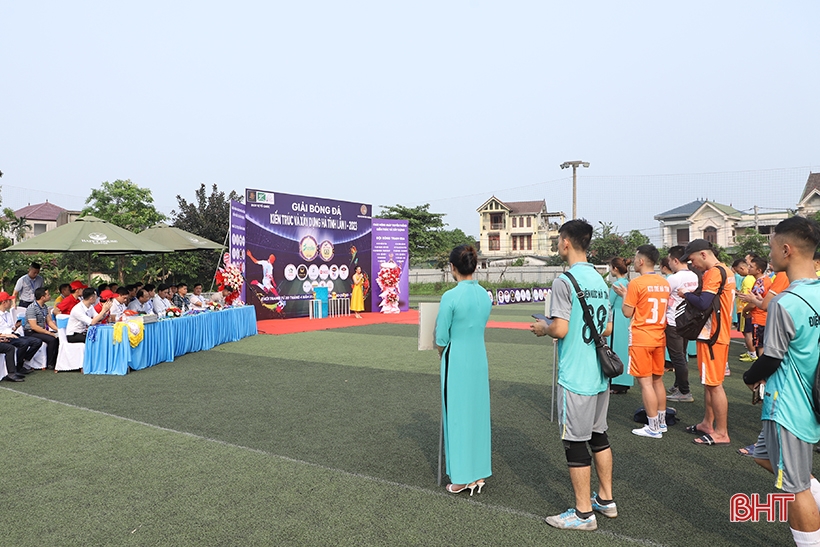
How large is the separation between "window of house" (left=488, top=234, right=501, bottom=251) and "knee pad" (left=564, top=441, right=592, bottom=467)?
56270mm

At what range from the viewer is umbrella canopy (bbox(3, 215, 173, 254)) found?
9.42m

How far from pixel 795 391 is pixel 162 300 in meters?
11.1

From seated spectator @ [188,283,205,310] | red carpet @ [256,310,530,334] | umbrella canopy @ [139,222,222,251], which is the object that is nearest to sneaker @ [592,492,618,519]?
seated spectator @ [188,283,205,310]

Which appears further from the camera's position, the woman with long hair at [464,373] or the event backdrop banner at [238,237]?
the event backdrop banner at [238,237]

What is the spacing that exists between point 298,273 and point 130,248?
8.78 m

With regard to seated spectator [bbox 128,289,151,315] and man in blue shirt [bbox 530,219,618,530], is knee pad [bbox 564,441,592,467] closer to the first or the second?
man in blue shirt [bbox 530,219,618,530]

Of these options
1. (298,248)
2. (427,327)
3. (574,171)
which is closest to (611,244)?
(574,171)

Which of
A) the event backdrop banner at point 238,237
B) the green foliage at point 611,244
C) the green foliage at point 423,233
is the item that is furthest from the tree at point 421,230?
the event backdrop banner at point 238,237

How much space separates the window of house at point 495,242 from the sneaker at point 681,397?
5277 centimetres

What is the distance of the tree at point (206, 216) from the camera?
2652cm

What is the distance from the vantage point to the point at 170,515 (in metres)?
3.38

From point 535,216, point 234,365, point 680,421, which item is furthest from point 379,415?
point 535,216

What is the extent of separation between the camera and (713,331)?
4.78 m

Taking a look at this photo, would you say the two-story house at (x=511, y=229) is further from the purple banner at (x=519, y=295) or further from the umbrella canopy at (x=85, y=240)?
the umbrella canopy at (x=85, y=240)
